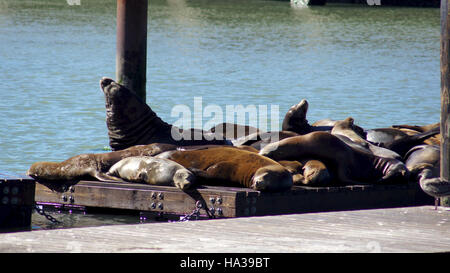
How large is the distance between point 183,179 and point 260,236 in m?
2.23

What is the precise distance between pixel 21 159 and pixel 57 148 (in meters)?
1.28

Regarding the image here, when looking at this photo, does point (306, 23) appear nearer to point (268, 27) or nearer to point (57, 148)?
point (268, 27)

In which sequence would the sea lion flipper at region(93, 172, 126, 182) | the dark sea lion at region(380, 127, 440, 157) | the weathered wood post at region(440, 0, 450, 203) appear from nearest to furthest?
the weathered wood post at region(440, 0, 450, 203)
the sea lion flipper at region(93, 172, 126, 182)
the dark sea lion at region(380, 127, 440, 157)

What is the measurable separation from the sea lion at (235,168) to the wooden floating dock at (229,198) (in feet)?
0.36

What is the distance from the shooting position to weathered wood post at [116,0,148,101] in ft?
40.2

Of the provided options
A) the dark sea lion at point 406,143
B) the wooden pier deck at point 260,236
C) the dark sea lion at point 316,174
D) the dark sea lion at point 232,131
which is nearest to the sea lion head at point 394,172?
the dark sea lion at point 316,174

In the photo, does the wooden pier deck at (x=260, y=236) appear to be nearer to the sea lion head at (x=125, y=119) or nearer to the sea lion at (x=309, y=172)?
the sea lion at (x=309, y=172)

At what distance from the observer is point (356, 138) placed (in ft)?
33.4

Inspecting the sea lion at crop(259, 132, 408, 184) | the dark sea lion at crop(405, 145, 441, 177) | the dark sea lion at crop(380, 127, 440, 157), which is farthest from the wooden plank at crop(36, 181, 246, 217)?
the dark sea lion at crop(380, 127, 440, 157)

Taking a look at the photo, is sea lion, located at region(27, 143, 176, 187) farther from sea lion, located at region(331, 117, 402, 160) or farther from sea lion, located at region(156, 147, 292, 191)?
sea lion, located at region(331, 117, 402, 160)

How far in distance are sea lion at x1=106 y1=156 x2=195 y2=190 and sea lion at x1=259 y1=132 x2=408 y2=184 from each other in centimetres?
95

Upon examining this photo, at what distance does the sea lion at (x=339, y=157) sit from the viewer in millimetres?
8922

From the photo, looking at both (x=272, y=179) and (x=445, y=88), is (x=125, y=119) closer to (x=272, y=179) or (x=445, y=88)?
(x=272, y=179)

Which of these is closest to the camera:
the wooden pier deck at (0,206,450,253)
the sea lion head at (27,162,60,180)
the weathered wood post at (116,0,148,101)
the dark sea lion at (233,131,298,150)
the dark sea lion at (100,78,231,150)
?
the wooden pier deck at (0,206,450,253)
